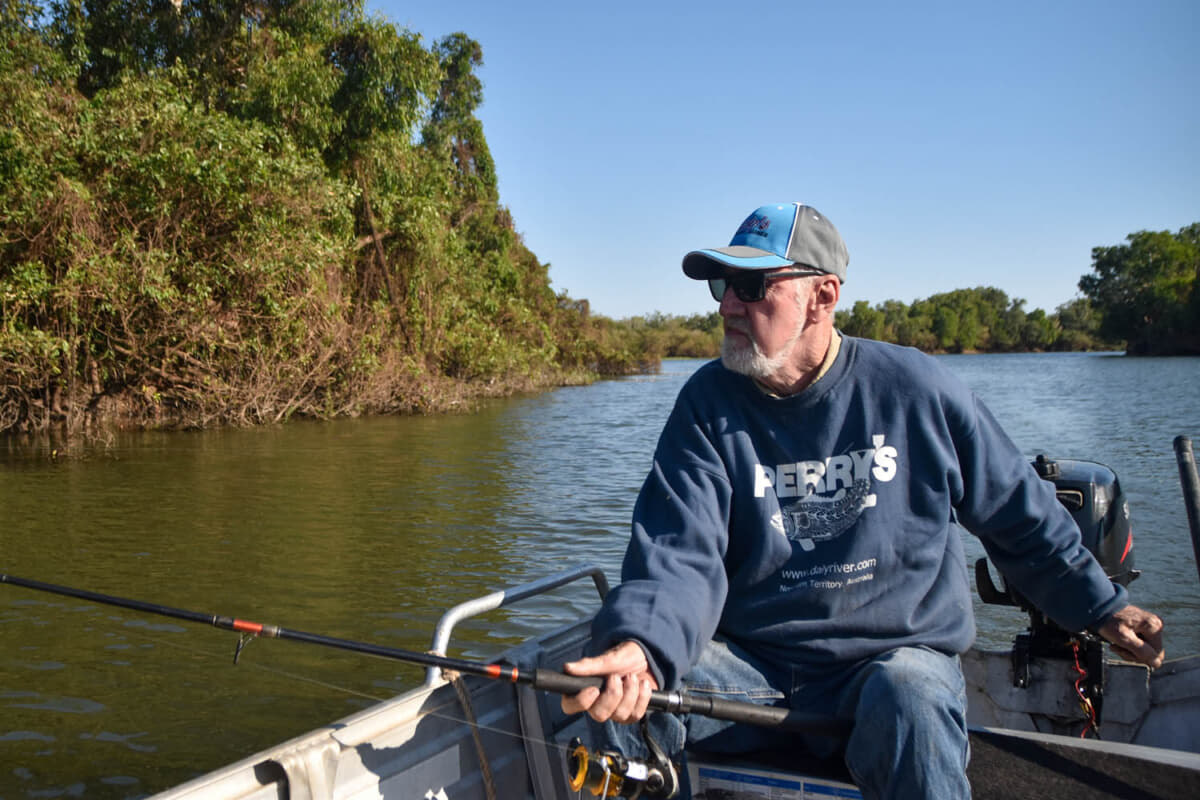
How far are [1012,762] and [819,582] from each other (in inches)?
24.6

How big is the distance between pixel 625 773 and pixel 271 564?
6.50 meters

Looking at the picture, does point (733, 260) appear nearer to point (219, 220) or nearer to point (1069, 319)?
point (219, 220)

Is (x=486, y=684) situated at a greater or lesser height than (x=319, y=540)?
greater

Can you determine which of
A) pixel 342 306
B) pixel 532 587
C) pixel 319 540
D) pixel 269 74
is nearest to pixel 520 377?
pixel 342 306

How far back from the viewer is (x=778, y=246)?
2646 millimetres

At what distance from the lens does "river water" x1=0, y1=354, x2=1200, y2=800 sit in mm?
4898

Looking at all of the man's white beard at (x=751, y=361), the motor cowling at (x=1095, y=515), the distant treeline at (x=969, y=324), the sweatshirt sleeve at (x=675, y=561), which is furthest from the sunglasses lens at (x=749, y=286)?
the distant treeline at (x=969, y=324)

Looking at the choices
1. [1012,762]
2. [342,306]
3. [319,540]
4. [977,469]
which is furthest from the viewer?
[342,306]

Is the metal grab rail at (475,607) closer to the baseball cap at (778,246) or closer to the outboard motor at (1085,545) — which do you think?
the baseball cap at (778,246)

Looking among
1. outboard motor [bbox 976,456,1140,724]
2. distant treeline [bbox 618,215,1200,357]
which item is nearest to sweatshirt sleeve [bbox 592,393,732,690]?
outboard motor [bbox 976,456,1140,724]

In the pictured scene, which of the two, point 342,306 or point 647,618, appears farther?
point 342,306

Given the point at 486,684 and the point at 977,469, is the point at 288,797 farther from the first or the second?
the point at 977,469

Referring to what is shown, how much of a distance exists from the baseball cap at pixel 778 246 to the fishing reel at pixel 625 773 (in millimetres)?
1246

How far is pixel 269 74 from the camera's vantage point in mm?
18766
